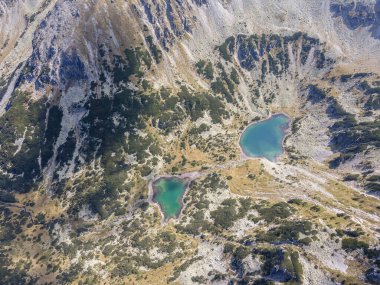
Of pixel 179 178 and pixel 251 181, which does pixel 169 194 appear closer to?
pixel 179 178

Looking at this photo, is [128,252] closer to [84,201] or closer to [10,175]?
[84,201]

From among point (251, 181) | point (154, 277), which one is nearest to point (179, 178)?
→ point (251, 181)

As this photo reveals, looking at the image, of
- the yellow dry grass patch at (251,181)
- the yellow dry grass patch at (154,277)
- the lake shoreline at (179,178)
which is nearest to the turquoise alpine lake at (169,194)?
the lake shoreline at (179,178)

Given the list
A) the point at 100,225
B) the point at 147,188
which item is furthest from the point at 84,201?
the point at 147,188

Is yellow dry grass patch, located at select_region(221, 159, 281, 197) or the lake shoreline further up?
the lake shoreline

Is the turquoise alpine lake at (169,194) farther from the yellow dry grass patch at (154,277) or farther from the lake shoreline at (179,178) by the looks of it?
the yellow dry grass patch at (154,277)

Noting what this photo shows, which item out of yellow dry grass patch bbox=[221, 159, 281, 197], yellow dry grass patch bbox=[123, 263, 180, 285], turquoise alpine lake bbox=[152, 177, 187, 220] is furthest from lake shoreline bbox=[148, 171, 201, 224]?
yellow dry grass patch bbox=[123, 263, 180, 285]

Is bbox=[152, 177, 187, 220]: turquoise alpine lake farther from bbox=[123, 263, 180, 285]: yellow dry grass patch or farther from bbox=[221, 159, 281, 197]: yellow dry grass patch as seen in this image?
bbox=[123, 263, 180, 285]: yellow dry grass patch

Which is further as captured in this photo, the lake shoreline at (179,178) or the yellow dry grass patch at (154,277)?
the lake shoreline at (179,178)
